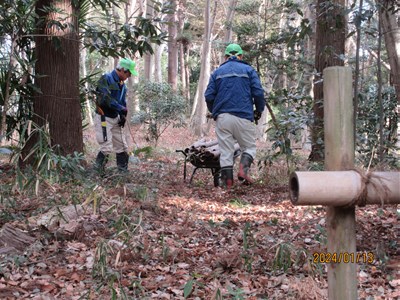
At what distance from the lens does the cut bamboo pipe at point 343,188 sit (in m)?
2.12

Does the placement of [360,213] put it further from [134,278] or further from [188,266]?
[134,278]

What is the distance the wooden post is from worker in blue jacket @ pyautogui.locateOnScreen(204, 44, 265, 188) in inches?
187

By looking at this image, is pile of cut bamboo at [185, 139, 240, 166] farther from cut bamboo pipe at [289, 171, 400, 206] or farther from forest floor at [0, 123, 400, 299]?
cut bamboo pipe at [289, 171, 400, 206]

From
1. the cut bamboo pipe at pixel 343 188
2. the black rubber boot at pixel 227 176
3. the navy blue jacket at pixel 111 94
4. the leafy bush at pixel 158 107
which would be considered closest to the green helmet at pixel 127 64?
the navy blue jacket at pixel 111 94

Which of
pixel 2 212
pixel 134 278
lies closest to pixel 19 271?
pixel 134 278

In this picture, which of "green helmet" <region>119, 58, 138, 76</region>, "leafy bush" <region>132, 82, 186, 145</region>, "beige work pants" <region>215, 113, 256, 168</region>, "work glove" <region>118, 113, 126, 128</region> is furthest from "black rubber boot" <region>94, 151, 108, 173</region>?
"leafy bush" <region>132, 82, 186, 145</region>

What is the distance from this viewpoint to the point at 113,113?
25.4 feet

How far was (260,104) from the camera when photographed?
289 inches

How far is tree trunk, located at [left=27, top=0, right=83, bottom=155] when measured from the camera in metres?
6.68

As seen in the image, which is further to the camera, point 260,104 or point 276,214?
point 260,104

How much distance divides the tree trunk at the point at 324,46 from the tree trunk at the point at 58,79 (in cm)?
323

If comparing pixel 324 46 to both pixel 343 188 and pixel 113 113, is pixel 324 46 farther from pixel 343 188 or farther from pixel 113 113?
pixel 343 188

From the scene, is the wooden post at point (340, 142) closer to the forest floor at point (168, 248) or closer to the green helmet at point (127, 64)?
the forest floor at point (168, 248)

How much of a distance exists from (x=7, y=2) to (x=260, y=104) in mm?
3633
